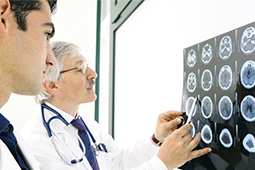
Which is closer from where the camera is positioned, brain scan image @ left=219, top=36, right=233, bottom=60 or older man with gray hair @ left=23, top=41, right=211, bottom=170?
brain scan image @ left=219, top=36, right=233, bottom=60

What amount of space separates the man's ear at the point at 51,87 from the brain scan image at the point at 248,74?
68 cm

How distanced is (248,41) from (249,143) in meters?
0.21

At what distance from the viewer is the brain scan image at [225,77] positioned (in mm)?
608

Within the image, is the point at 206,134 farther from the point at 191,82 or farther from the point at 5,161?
the point at 5,161

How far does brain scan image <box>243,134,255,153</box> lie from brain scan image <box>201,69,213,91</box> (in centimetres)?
17

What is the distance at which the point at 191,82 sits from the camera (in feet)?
2.47

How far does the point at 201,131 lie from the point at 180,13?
0.37 meters

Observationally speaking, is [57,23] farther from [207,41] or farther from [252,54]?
[252,54]

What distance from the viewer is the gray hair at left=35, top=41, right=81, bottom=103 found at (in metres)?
1.01

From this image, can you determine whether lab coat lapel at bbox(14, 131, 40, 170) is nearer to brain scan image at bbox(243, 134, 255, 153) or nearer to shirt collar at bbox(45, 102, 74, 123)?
shirt collar at bbox(45, 102, 74, 123)

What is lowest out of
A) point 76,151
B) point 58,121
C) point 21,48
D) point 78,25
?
point 76,151

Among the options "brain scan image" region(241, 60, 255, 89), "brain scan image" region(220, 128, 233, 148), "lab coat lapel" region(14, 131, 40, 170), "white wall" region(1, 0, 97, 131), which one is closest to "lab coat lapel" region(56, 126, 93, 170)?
"lab coat lapel" region(14, 131, 40, 170)

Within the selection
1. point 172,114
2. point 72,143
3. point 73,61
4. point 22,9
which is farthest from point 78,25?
point 22,9

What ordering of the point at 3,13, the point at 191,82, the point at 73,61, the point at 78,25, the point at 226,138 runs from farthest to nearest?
the point at 78,25 < the point at 73,61 < the point at 191,82 < the point at 226,138 < the point at 3,13
